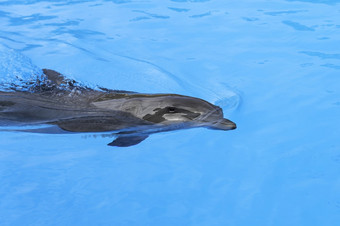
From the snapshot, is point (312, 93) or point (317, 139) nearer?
point (317, 139)

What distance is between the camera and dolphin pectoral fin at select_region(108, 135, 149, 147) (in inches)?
176

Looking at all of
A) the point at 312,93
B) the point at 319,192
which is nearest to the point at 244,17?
the point at 312,93

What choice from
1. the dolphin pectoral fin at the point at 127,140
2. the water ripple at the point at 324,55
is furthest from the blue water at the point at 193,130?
the dolphin pectoral fin at the point at 127,140

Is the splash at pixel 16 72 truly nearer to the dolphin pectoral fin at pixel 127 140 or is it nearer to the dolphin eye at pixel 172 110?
the dolphin pectoral fin at pixel 127 140

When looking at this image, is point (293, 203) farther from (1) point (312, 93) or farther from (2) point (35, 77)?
(2) point (35, 77)

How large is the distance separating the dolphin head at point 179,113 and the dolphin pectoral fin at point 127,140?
0.22m

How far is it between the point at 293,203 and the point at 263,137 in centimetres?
122

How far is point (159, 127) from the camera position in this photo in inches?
191

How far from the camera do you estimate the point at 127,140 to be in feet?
15.1

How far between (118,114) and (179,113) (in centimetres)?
66

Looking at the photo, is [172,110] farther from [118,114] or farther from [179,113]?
[118,114]

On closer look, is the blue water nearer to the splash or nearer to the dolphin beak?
the splash

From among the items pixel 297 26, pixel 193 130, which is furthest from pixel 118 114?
pixel 297 26

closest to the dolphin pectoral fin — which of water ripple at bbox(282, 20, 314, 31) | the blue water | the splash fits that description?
the blue water
